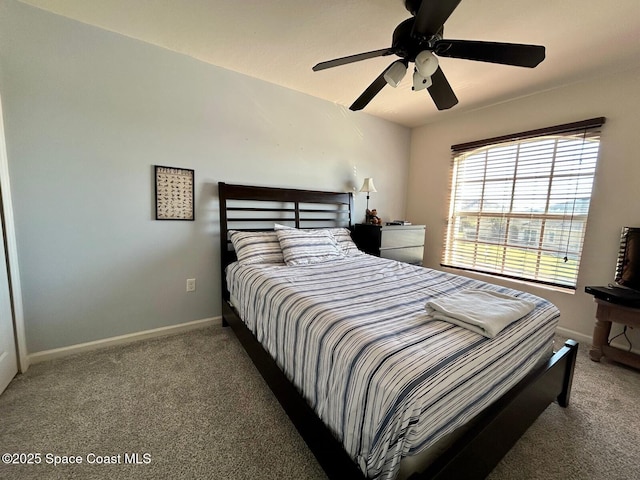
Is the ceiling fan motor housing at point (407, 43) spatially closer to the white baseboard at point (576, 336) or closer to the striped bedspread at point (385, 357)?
the striped bedspread at point (385, 357)

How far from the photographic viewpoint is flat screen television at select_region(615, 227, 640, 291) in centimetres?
209

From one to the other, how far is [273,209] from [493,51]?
6.98 ft

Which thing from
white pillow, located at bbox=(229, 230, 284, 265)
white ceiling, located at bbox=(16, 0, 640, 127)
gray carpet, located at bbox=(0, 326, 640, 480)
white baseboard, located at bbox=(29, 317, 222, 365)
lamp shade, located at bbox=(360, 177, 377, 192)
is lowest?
gray carpet, located at bbox=(0, 326, 640, 480)

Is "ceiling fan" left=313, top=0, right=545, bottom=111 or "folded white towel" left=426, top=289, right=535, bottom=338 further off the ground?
"ceiling fan" left=313, top=0, right=545, bottom=111

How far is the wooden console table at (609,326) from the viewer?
6.48ft

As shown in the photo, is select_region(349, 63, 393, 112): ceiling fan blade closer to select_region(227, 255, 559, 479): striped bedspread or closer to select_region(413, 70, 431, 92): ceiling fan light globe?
select_region(413, 70, 431, 92): ceiling fan light globe

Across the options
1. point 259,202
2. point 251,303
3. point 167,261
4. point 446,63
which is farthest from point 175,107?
point 446,63

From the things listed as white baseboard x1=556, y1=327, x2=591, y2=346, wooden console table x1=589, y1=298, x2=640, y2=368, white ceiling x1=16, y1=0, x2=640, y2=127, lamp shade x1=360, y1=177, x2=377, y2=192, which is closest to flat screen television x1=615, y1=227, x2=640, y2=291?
wooden console table x1=589, y1=298, x2=640, y2=368

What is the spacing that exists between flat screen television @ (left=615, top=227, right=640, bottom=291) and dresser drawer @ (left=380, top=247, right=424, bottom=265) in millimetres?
1802

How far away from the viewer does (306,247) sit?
98.0 inches

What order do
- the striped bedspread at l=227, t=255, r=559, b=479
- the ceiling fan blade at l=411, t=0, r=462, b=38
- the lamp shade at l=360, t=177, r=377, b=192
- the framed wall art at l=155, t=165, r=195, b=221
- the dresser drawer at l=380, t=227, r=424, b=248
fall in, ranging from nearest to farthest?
the striped bedspread at l=227, t=255, r=559, b=479 < the ceiling fan blade at l=411, t=0, r=462, b=38 < the framed wall art at l=155, t=165, r=195, b=221 < the dresser drawer at l=380, t=227, r=424, b=248 < the lamp shade at l=360, t=177, r=377, b=192

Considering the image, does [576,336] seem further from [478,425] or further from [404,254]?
[478,425]

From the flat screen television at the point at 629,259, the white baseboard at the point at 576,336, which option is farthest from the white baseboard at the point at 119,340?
the flat screen television at the point at 629,259

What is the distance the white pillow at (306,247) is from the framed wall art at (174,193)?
0.86m
